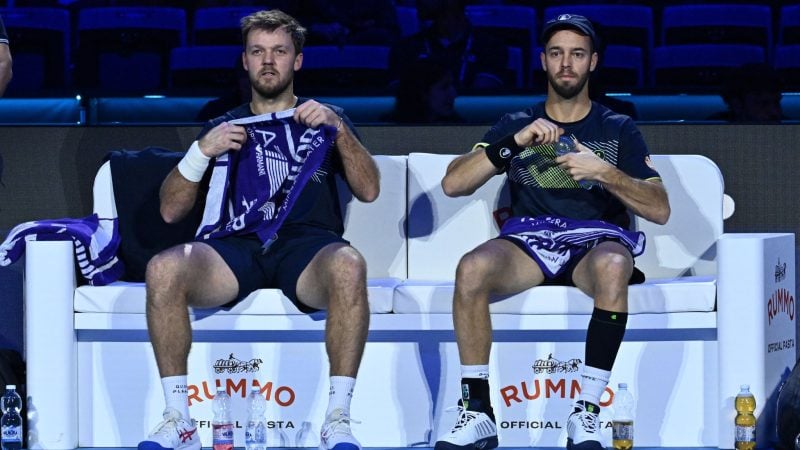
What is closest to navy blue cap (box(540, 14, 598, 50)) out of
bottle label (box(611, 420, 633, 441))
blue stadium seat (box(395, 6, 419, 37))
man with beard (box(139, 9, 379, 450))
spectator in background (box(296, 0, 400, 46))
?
man with beard (box(139, 9, 379, 450))

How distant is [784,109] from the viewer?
16.1 feet

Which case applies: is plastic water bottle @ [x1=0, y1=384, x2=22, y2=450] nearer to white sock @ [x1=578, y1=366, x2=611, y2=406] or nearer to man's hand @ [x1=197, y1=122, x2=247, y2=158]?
man's hand @ [x1=197, y1=122, x2=247, y2=158]

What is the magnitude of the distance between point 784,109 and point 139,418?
266 cm

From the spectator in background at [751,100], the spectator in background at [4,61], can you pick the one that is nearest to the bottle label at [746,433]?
the spectator in background at [751,100]

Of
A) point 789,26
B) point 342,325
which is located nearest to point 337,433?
point 342,325

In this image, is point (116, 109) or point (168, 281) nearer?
point (168, 281)

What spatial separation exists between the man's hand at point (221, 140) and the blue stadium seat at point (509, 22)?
2927mm

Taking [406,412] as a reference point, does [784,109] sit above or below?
above

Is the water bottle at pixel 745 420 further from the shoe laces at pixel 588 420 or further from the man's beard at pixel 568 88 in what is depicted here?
the man's beard at pixel 568 88

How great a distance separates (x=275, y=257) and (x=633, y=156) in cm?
113

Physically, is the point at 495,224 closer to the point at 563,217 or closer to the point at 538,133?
the point at 563,217

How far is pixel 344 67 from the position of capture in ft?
19.9

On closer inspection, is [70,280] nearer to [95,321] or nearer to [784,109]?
[95,321]

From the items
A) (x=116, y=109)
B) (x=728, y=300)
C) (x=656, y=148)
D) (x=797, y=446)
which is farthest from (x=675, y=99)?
(x=116, y=109)
